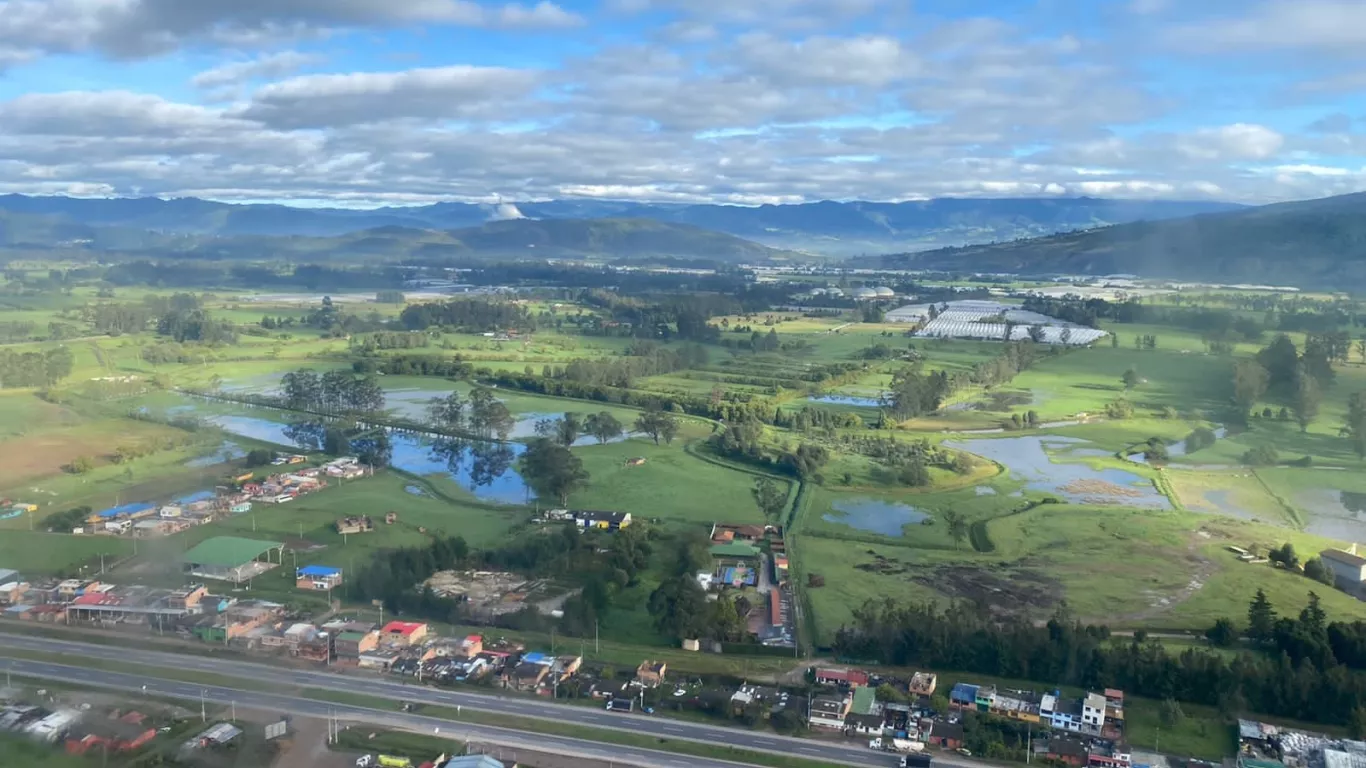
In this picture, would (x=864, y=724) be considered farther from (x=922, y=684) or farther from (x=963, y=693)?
(x=963, y=693)

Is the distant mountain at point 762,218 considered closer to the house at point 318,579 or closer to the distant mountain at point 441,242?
the distant mountain at point 441,242

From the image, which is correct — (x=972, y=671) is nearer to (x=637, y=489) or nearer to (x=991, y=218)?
(x=637, y=489)

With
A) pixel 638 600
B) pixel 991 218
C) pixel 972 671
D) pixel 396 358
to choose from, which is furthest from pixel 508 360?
pixel 991 218

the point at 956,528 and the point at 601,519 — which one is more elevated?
the point at 956,528

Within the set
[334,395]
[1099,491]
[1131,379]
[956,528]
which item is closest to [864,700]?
[956,528]

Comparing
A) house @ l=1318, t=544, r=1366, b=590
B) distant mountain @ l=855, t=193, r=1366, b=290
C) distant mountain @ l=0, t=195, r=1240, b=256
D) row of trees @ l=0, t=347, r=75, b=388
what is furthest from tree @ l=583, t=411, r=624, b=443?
distant mountain @ l=0, t=195, r=1240, b=256
